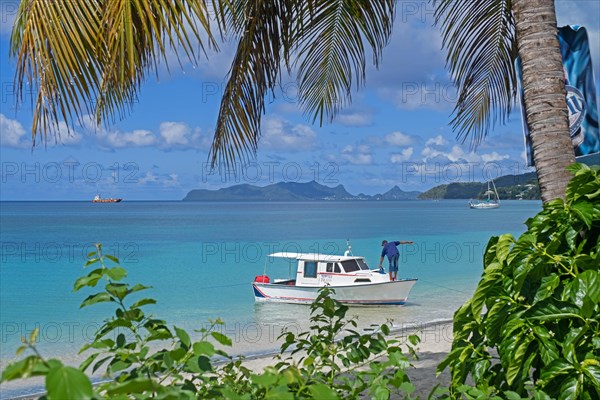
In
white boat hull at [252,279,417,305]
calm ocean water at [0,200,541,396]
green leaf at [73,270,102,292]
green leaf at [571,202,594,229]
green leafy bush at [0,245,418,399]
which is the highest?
green leaf at [571,202,594,229]

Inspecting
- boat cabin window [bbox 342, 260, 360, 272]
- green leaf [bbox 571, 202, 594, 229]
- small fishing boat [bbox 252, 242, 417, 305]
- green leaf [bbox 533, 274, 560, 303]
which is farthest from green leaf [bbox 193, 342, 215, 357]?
boat cabin window [bbox 342, 260, 360, 272]

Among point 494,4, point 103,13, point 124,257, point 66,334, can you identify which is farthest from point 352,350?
point 124,257

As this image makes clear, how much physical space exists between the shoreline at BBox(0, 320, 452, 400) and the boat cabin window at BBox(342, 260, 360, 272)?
527cm

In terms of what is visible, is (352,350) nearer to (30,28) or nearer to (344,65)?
(30,28)

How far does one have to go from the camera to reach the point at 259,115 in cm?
643

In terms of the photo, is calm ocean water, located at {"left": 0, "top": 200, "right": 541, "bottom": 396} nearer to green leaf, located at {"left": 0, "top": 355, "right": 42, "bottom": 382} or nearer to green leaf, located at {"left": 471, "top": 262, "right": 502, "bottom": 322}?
green leaf, located at {"left": 471, "top": 262, "right": 502, "bottom": 322}

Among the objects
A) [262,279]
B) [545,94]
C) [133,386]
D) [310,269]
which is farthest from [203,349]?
[262,279]

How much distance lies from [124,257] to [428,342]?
1587 inches

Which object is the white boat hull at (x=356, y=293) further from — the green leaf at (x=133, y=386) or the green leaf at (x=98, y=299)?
the green leaf at (x=133, y=386)

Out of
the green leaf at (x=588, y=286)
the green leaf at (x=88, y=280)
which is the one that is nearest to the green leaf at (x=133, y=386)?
the green leaf at (x=88, y=280)

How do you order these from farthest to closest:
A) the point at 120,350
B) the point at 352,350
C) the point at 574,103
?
the point at 574,103 → the point at 352,350 → the point at 120,350

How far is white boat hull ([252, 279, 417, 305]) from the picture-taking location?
1923 centimetres

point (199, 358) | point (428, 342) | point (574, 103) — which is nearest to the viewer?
point (199, 358)

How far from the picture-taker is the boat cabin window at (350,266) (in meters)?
19.7
